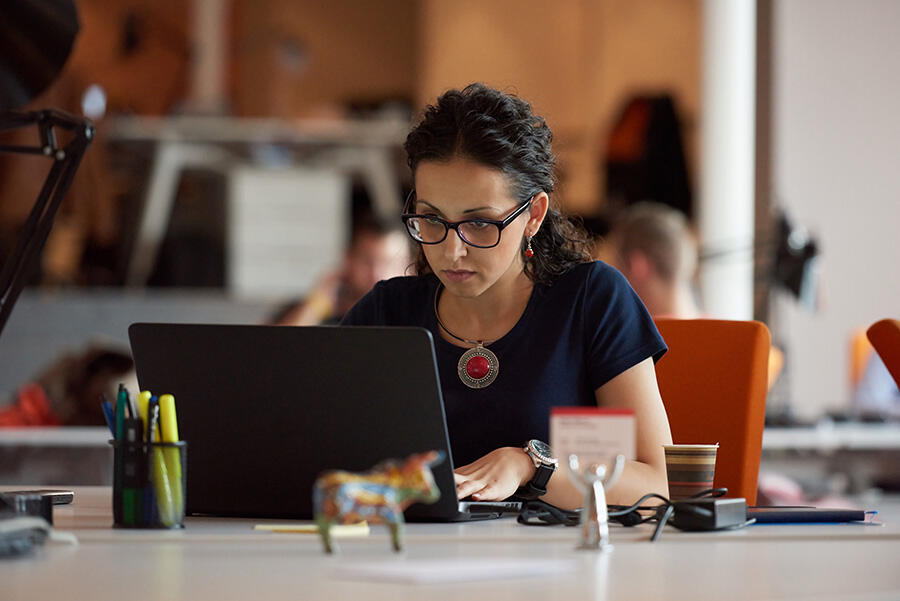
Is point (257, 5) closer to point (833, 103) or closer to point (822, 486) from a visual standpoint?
point (833, 103)

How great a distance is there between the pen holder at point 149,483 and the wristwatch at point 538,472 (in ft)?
1.43

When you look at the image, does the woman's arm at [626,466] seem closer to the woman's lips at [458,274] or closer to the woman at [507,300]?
the woman at [507,300]

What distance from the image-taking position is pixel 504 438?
68.2 inches

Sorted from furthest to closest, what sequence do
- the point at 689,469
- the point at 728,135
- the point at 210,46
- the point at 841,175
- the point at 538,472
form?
the point at 210,46, the point at 728,135, the point at 841,175, the point at 538,472, the point at 689,469

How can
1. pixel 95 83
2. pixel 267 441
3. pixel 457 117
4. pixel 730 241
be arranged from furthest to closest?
pixel 730 241 < pixel 95 83 < pixel 457 117 < pixel 267 441

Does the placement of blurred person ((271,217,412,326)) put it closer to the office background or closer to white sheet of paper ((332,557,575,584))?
the office background

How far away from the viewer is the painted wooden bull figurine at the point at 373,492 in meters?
1.00

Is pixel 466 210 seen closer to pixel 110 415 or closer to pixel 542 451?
pixel 542 451

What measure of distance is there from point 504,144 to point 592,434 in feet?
2.07

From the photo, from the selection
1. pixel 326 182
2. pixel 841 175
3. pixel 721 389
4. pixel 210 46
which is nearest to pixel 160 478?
pixel 721 389

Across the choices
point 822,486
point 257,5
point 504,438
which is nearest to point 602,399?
point 504,438

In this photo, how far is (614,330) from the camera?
1.73 m

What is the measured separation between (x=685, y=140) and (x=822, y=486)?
13.2ft

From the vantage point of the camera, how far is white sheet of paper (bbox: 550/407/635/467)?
1108 millimetres
